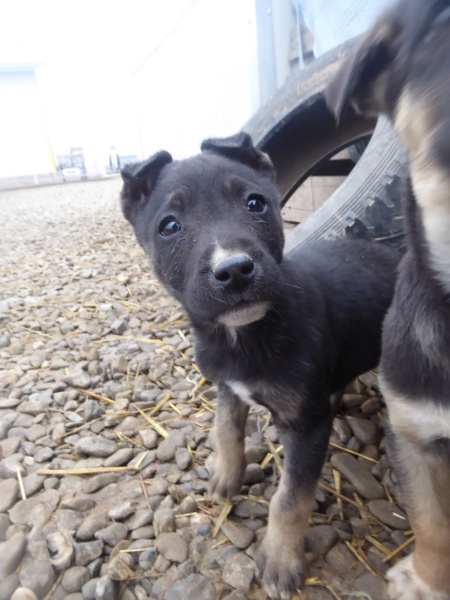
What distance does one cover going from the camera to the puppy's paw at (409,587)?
1.97 meters

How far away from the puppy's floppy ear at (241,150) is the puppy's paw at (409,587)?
6.74 feet

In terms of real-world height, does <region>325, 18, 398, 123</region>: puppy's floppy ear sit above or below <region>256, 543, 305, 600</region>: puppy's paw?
above

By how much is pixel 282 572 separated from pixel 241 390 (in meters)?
0.79

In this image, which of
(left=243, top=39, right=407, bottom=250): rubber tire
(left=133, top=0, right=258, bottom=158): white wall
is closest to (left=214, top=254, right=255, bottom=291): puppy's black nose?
(left=243, top=39, right=407, bottom=250): rubber tire

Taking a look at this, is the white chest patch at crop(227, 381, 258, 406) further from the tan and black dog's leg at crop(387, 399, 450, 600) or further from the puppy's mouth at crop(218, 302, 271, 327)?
the tan and black dog's leg at crop(387, 399, 450, 600)

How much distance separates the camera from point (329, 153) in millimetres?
4355

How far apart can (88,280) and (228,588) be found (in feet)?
14.8

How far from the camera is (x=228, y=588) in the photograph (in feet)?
6.67

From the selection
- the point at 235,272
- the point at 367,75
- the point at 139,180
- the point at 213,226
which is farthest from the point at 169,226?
the point at 367,75

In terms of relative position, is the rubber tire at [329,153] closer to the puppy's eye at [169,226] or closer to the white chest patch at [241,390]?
the puppy's eye at [169,226]

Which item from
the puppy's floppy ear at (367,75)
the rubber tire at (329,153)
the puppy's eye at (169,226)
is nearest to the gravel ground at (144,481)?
the rubber tire at (329,153)

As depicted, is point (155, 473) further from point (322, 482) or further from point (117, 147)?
point (117, 147)

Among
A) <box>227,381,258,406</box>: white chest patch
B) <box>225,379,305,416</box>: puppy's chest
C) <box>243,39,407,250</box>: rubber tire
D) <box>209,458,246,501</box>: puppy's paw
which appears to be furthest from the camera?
<box>243,39,407,250</box>: rubber tire

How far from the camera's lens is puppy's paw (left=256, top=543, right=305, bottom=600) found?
1999 millimetres
